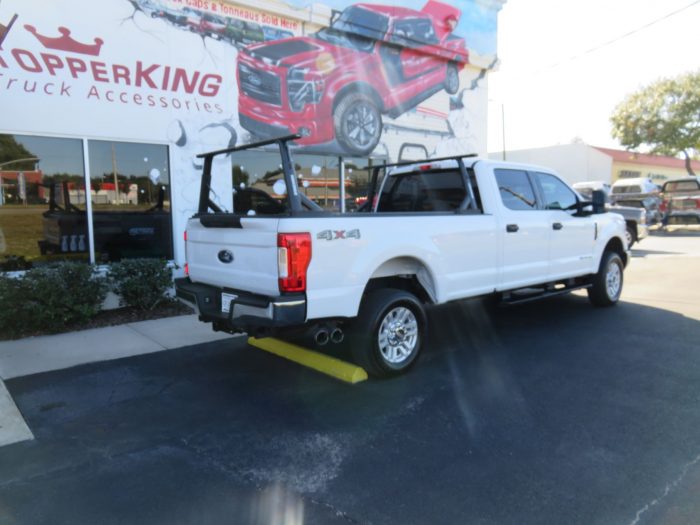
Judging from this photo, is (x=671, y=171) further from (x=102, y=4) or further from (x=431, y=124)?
(x=102, y=4)

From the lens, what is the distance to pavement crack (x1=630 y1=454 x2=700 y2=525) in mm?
2775

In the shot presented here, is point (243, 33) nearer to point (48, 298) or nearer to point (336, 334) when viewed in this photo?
point (48, 298)

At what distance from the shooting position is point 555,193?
6.88 m

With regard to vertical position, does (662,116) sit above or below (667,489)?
above

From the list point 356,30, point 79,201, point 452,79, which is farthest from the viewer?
point 452,79

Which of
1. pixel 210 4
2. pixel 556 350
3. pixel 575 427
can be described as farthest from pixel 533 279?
pixel 210 4

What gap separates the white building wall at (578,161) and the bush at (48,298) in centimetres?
3620

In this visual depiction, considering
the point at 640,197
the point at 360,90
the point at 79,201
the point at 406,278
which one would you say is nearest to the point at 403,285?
the point at 406,278

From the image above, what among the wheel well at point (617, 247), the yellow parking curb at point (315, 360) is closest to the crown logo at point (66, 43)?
the yellow parking curb at point (315, 360)

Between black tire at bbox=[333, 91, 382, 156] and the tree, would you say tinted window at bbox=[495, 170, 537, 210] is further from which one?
the tree

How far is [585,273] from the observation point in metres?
7.14

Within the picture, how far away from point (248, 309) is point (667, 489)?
9.93 ft

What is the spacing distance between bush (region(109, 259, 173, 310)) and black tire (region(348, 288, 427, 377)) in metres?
3.89

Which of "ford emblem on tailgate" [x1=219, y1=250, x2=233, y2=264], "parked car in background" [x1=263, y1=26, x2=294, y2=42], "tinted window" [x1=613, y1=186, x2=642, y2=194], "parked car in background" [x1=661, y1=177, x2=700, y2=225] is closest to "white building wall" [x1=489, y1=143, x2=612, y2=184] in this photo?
"parked car in background" [x1=661, y1=177, x2=700, y2=225]
